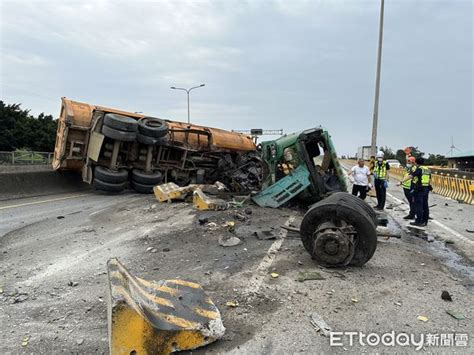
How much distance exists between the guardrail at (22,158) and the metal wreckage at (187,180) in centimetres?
648

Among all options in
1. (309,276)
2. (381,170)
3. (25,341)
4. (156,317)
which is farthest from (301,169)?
(25,341)

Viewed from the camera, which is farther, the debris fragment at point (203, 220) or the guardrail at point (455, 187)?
the guardrail at point (455, 187)

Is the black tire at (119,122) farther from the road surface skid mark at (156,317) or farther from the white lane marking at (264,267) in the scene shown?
the road surface skid mark at (156,317)

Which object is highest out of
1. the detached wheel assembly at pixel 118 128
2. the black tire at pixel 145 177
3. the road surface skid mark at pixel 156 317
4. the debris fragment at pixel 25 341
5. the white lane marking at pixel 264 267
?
the detached wheel assembly at pixel 118 128

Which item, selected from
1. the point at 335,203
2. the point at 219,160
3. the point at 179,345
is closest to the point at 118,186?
the point at 219,160

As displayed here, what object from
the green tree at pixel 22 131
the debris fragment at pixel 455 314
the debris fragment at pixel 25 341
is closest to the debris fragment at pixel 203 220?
the debris fragment at pixel 25 341

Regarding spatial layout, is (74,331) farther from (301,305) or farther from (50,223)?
(50,223)

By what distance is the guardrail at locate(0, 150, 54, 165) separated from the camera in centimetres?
1545

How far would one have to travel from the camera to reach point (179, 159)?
11.9 meters

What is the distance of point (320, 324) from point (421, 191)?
5.93 m

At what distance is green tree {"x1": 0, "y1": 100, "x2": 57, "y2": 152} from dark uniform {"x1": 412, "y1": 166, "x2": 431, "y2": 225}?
3219 cm

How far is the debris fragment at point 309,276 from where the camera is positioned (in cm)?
394

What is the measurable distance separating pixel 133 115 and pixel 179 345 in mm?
9354

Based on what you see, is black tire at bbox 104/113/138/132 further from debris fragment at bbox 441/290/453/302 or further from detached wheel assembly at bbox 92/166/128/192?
debris fragment at bbox 441/290/453/302
